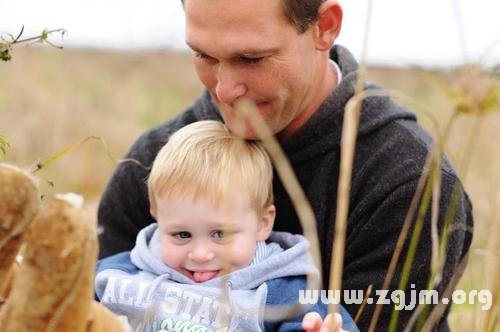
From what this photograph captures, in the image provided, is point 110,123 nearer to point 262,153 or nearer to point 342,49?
point 342,49

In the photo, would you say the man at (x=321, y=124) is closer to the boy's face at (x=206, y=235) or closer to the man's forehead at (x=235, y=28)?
the man's forehead at (x=235, y=28)

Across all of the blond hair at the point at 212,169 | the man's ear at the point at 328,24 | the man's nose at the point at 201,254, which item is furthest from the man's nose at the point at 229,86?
the man's nose at the point at 201,254

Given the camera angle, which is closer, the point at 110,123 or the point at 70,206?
the point at 70,206

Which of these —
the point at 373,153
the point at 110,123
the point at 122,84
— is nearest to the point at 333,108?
the point at 373,153

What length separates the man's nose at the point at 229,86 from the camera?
3108 millimetres

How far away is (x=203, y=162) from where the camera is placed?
9.70ft

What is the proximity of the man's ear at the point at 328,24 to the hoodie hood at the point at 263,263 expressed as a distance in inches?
27.3

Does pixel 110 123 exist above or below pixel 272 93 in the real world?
below

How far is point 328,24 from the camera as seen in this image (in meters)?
3.39

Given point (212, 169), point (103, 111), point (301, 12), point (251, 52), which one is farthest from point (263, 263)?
point (103, 111)

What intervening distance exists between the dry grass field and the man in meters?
0.31

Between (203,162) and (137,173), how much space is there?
89 centimetres

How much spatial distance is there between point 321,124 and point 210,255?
75 centimetres

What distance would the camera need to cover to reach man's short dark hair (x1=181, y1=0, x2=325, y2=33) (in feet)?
10.5
